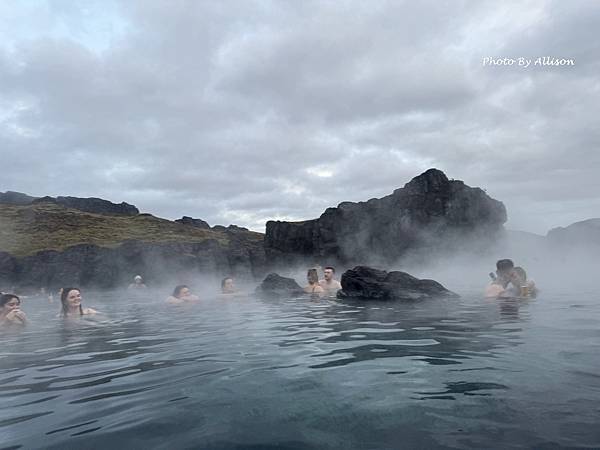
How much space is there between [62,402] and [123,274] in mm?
49592

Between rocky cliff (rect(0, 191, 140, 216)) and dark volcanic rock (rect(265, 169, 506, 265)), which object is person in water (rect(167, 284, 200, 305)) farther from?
rocky cliff (rect(0, 191, 140, 216))

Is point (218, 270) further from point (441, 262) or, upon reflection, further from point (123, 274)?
point (441, 262)

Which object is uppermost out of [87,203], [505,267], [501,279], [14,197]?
[14,197]

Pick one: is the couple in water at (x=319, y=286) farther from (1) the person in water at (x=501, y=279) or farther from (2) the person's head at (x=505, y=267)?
(2) the person's head at (x=505, y=267)

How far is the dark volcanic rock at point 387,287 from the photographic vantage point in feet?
47.9

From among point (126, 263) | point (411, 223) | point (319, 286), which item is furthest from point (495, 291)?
point (126, 263)

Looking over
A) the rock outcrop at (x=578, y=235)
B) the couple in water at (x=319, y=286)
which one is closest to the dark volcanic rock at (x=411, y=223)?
the rock outcrop at (x=578, y=235)

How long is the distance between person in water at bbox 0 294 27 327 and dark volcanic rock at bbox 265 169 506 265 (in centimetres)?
4031

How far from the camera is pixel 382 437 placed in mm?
3256

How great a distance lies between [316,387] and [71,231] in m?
84.9

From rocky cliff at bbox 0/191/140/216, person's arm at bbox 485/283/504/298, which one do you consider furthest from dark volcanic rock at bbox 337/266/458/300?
rocky cliff at bbox 0/191/140/216

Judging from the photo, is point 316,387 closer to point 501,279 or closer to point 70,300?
point 70,300

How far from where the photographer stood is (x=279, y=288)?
19938 mm

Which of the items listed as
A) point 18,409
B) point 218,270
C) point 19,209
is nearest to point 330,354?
point 18,409
